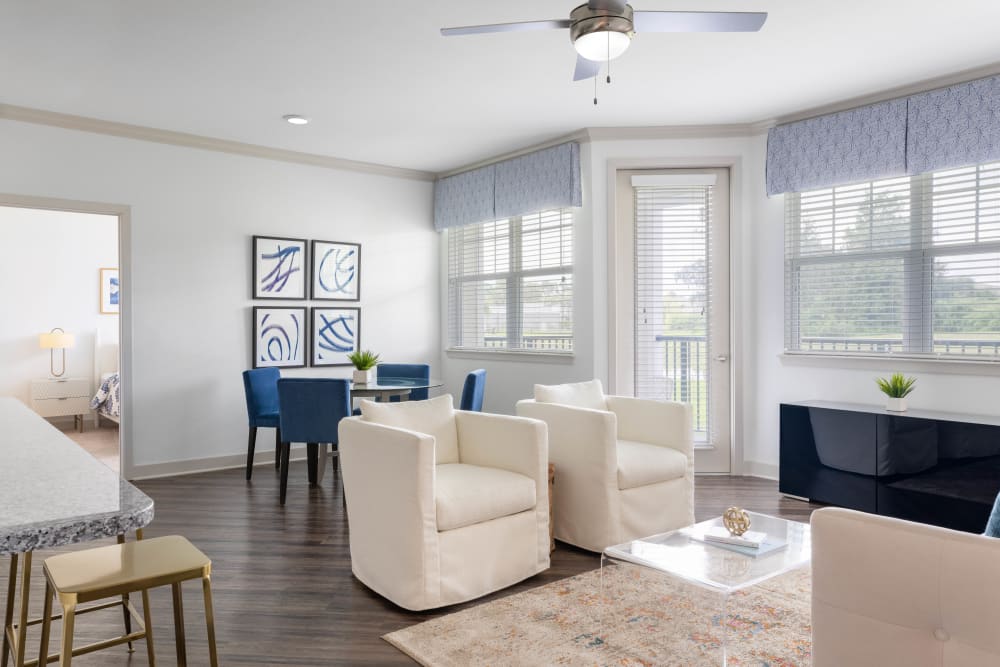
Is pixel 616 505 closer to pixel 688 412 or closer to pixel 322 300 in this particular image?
pixel 688 412

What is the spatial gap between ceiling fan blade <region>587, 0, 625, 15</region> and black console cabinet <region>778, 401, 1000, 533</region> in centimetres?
291

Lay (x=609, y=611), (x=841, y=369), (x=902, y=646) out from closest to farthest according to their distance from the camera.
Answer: (x=902, y=646)
(x=609, y=611)
(x=841, y=369)

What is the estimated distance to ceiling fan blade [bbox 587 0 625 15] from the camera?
8.21 feet

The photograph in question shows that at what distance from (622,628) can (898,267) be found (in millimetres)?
3148

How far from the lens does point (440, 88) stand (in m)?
4.42

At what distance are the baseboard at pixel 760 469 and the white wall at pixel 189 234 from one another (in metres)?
3.42

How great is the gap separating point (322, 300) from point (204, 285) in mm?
981

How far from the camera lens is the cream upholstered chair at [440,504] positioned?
2785mm

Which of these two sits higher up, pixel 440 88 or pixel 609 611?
pixel 440 88

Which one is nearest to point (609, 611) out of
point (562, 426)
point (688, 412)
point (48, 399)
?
point (562, 426)

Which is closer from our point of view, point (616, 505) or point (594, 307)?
point (616, 505)

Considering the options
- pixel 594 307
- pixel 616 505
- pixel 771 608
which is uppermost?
pixel 594 307

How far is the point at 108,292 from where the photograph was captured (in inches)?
320

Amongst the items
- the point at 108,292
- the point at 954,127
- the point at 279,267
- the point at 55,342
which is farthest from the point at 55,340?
the point at 954,127
